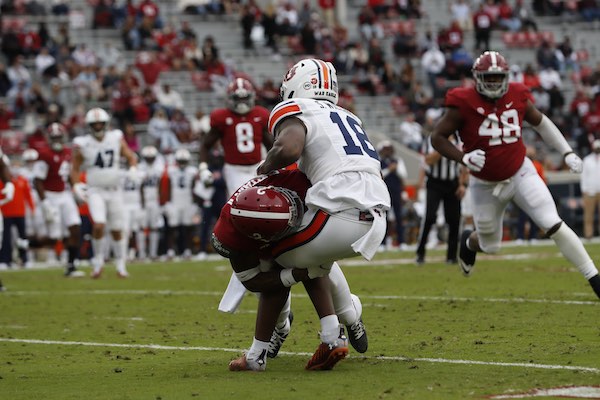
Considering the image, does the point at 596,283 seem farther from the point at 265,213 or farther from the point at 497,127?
the point at 265,213

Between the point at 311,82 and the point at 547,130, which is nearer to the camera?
the point at 311,82

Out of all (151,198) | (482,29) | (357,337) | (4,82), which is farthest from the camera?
(482,29)

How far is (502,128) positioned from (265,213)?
4.01 metres

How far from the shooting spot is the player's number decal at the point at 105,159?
14.7 metres

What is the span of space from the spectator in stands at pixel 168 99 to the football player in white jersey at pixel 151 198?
2582 millimetres

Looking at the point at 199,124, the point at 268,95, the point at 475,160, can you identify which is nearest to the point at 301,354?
the point at 475,160

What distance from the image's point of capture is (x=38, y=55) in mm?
25172

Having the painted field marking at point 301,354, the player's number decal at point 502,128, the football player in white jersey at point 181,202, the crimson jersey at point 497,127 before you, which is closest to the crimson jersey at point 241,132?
the crimson jersey at point 497,127

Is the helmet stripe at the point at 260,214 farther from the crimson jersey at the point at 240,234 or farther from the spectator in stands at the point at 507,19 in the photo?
the spectator in stands at the point at 507,19

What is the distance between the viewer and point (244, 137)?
42.5 feet

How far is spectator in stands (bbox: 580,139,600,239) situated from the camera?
70.7 ft

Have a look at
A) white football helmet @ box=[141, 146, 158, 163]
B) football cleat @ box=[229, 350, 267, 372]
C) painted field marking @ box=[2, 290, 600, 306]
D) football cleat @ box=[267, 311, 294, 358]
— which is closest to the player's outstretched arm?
painted field marking @ box=[2, 290, 600, 306]

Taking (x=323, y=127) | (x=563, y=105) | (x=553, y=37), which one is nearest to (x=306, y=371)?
(x=323, y=127)

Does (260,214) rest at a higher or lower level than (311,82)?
lower
